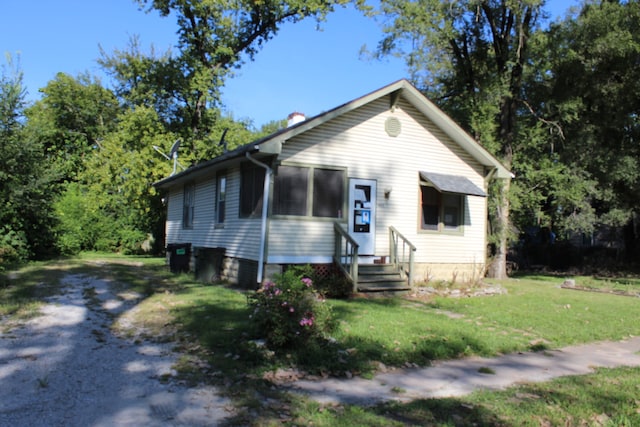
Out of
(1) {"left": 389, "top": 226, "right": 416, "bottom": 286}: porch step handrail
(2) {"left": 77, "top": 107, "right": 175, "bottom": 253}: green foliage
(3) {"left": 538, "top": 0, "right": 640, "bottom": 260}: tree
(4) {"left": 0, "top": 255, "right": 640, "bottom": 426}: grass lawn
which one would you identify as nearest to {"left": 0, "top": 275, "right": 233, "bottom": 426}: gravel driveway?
(4) {"left": 0, "top": 255, "right": 640, "bottom": 426}: grass lawn

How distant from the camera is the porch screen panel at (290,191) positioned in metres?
11.5

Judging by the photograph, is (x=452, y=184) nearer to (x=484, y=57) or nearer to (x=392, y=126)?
(x=392, y=126)

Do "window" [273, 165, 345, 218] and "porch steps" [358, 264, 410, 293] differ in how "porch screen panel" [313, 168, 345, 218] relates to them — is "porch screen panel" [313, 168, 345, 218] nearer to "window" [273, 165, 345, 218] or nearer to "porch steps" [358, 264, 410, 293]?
"window" [273, 165, 345, 218]

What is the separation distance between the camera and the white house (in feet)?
37.9

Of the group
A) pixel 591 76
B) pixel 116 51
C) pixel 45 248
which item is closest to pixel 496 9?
pixel 591 76

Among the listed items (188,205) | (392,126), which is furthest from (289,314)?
(188,205)

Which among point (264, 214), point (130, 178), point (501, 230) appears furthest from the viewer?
point (130, 178)

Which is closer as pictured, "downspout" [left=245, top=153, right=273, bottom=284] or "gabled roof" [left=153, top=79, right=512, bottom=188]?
"gabled roof" [left=153, top=79, right=512, bottom=188]

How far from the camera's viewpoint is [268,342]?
242 inches

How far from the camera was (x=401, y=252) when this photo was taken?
1309cm

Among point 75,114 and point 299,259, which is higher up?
point 75,114

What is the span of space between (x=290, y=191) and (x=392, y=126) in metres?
3.41

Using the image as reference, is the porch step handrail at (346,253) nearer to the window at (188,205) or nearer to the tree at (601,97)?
the window at (188,205)

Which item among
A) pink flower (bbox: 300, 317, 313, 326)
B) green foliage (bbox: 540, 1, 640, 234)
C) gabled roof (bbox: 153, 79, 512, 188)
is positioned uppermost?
green foliage (bbox: 540, 1, 640, 234)
